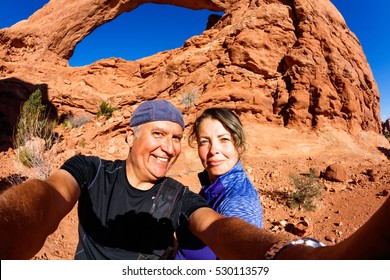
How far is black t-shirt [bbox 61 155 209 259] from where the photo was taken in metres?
1.71

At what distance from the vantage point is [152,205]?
178cm

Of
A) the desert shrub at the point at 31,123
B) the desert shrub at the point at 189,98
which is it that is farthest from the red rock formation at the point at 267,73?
the desert shrub at the point at 31,123

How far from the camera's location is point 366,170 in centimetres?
763

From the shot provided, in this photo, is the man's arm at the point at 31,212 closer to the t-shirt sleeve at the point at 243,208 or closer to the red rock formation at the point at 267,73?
the t-shirt sleeve at the point at 243,208

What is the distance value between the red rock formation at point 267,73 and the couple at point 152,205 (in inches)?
364

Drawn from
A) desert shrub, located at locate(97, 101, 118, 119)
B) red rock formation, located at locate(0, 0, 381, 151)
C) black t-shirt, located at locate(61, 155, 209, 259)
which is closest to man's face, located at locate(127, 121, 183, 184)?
black t-shirt, located at locate(61, 155, 209, 259)

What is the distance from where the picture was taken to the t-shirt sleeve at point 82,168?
5.71 ft

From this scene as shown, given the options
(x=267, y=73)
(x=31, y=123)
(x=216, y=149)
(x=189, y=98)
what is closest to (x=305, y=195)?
(x=216, y=149)

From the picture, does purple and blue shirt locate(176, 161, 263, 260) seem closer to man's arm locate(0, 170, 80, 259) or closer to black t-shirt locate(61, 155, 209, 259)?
black t-shirt locate(61, 155, 209, 259)

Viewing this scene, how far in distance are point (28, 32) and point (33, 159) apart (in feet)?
41.0

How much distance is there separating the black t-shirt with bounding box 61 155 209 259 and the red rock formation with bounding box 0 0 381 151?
9582 mm

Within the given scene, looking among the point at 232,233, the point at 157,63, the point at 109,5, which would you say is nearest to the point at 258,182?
the point at 232,233

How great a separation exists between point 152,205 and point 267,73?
37.1ft

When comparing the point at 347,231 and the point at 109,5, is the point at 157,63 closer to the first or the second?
the point at 109,5
